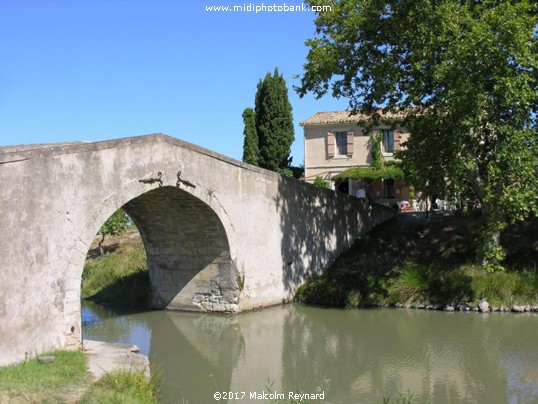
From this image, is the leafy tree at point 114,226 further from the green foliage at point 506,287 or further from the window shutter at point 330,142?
the green foliage at point 506,287

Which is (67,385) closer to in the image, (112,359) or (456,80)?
(112,359)

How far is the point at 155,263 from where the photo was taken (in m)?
15.7

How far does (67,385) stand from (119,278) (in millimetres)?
10991

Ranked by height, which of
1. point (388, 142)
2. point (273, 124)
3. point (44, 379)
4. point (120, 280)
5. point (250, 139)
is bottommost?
point (44, 379)

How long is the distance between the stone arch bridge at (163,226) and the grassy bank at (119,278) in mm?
1287

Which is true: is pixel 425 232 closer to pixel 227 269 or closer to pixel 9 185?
pixel 227 269

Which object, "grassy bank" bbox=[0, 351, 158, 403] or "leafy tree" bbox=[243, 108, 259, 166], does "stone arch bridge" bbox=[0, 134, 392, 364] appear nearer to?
"grassy bank" bbox=[0, 351, 158, 403]

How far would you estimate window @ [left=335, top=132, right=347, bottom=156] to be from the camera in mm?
29859

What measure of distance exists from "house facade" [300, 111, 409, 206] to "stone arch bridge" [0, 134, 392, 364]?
8.15 m

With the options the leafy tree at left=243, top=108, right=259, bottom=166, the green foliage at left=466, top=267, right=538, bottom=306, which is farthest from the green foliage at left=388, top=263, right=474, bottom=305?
the leafy tree at left=243, top=108, right=259, bottom=166

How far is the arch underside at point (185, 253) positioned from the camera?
46.6ft

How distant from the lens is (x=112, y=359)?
935cm

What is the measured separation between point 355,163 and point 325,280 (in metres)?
13.6

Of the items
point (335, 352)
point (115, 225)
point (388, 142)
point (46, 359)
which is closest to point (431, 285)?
point (335, 352)
